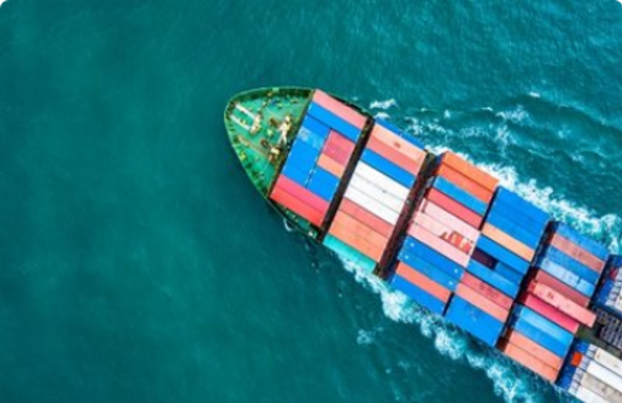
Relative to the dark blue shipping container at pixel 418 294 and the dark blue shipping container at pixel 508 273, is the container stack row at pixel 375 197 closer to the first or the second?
the dark blue shipping container at pixel 418 294

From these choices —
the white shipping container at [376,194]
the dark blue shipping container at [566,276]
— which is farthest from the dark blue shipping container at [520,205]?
the white shipping container at [376,194]

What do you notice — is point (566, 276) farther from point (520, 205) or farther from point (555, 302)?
point (520, 205)

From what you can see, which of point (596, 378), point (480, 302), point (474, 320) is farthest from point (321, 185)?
point (596, 378)

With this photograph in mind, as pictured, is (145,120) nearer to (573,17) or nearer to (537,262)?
(537,262)

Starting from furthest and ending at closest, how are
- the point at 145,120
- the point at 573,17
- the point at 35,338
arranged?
the point at 573,17 → the point at 145,120 → the point at 35,338

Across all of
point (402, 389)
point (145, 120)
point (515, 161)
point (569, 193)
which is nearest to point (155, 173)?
point (145, 120)

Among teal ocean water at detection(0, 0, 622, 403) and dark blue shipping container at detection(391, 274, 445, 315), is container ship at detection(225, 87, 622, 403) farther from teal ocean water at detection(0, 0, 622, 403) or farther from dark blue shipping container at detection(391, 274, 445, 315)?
teal ocean water at detection(0, 0, 622, 403)

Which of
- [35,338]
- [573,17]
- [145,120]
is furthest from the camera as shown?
[573,17]
